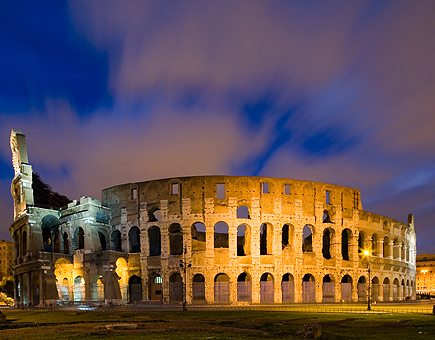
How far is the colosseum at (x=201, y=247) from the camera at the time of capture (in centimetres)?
4262

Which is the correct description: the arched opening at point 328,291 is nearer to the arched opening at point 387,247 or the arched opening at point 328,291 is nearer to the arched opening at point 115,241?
the arched opening at point 387,247

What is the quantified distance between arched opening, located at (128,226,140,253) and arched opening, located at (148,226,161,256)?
5.07 ft

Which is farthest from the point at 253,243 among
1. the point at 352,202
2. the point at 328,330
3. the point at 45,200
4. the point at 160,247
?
the point at 45,200

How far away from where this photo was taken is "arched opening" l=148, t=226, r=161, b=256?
155 feet

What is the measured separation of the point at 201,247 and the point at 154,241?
6424mm

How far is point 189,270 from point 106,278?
8132 mm

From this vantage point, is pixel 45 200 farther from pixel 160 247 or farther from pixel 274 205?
pixel 274 205

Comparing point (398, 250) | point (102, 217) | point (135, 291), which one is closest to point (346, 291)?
point (398, 250)

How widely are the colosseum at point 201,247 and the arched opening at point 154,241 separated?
11cm

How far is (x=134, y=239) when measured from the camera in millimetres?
47438

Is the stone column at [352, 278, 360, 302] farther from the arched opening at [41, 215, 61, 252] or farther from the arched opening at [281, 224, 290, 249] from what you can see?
the arched opening at [41, 215, 61, 252]

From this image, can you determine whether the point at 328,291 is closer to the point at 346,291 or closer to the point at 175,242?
the point at 346,291

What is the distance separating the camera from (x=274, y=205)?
44500 millimetres

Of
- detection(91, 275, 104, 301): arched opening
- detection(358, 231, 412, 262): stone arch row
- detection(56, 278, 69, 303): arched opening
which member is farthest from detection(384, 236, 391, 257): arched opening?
detection(56, 278, 69, 303): arched opening
